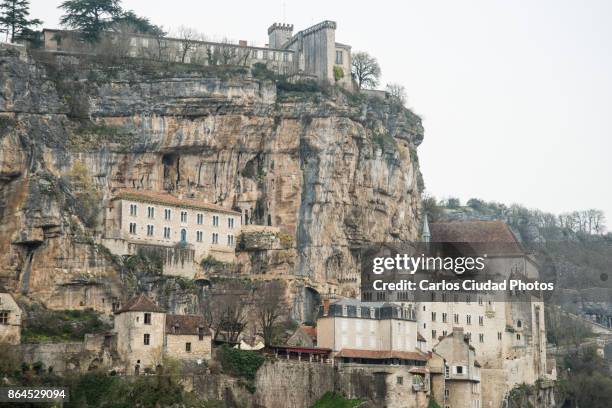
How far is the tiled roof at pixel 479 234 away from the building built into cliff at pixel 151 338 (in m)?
37.3

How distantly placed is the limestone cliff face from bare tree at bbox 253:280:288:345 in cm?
218

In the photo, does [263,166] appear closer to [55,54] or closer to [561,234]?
[55,54]

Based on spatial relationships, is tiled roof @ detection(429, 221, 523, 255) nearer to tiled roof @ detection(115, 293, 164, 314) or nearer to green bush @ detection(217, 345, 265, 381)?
green bush @ detection(217, 345, 265, 381)

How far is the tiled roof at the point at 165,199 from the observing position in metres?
96.2

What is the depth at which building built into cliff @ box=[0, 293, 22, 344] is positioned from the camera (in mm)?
81125

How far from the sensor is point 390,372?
8938cm

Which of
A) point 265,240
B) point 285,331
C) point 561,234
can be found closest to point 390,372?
point 285,331

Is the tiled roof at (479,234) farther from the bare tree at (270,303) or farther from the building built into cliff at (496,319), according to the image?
the bare tree at (270,303)

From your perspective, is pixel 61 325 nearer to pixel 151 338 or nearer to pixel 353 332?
pixel 151 338

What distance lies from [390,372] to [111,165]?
26.9 meters

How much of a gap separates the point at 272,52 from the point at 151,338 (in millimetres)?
38795

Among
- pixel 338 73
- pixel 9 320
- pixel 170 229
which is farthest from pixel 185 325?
pixel 338 73

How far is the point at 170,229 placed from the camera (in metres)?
97.1

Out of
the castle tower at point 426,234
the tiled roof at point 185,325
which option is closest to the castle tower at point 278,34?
the castle tower at point 426,234
